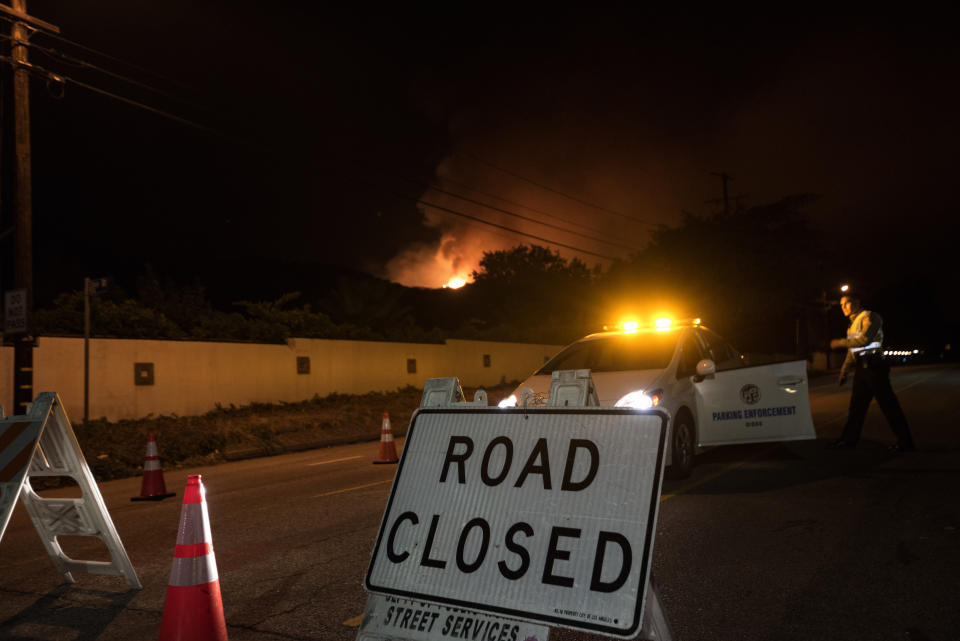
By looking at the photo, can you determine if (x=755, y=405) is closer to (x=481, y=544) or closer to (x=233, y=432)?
(x=481, y=544)

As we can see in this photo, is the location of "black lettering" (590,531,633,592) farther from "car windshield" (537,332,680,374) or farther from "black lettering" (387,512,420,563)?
"car windshield" (537,332,680,374)

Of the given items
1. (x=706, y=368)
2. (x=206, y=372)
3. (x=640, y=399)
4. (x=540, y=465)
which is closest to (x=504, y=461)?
(x=540, y=465)

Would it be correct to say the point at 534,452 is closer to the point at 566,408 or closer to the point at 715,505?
the point at 566,408

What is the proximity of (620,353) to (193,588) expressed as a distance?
6172mm

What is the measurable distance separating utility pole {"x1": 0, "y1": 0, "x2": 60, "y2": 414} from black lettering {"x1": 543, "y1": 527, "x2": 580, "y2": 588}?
38.7 feet

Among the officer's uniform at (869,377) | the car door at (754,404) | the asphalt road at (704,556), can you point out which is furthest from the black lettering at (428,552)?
the officer's uniform at (869,377)

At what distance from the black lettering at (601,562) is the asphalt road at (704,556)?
141 cm

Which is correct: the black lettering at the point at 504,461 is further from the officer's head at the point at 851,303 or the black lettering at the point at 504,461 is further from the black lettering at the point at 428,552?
the officer's head at the point at 851,303

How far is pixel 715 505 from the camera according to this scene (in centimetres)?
664

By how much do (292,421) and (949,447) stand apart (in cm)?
1257

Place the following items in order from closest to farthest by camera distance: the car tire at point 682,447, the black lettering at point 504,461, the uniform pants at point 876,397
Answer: the black lettering at point 504,461, the car tire at point 682,447, the uniform pants at point 876,397

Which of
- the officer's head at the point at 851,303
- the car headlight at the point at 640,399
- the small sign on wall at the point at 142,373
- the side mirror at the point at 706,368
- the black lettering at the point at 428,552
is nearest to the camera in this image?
the black lettering at the point at 428,552

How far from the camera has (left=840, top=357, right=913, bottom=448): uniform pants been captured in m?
9.19

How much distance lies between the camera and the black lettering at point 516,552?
2.61m
